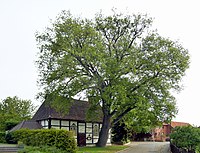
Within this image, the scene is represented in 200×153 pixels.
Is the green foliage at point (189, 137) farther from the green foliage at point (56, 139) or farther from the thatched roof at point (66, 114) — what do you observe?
the thatched roof at point (66, 114)

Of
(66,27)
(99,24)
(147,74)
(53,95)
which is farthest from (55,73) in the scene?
(147,74)

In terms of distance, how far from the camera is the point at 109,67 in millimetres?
29766

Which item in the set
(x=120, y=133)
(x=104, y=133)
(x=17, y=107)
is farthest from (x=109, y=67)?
(x=17, y=107)

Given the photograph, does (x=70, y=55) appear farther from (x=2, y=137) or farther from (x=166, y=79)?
(x=2, y=137)

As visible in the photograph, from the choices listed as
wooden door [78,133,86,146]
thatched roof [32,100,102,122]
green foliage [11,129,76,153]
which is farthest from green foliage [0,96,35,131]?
green foliage [11,129,76,153]

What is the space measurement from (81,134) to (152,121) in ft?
29.8

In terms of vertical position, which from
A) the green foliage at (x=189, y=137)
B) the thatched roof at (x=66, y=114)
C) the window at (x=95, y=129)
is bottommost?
the window at (x=95, y=129)

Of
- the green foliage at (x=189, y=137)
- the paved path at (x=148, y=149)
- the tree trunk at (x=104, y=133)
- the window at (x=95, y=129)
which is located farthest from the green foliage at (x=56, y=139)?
the window at (x=95, y=129)

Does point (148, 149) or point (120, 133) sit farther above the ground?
point (120, 133)

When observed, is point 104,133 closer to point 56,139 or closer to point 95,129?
point 95,129

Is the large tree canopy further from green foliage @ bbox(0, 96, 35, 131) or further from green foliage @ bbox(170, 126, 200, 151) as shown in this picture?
green foliage @ bbox(0, 96, 35, 131)

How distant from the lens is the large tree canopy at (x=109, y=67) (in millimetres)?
30203

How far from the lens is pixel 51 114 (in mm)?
34000

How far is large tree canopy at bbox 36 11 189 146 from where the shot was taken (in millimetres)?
30203
